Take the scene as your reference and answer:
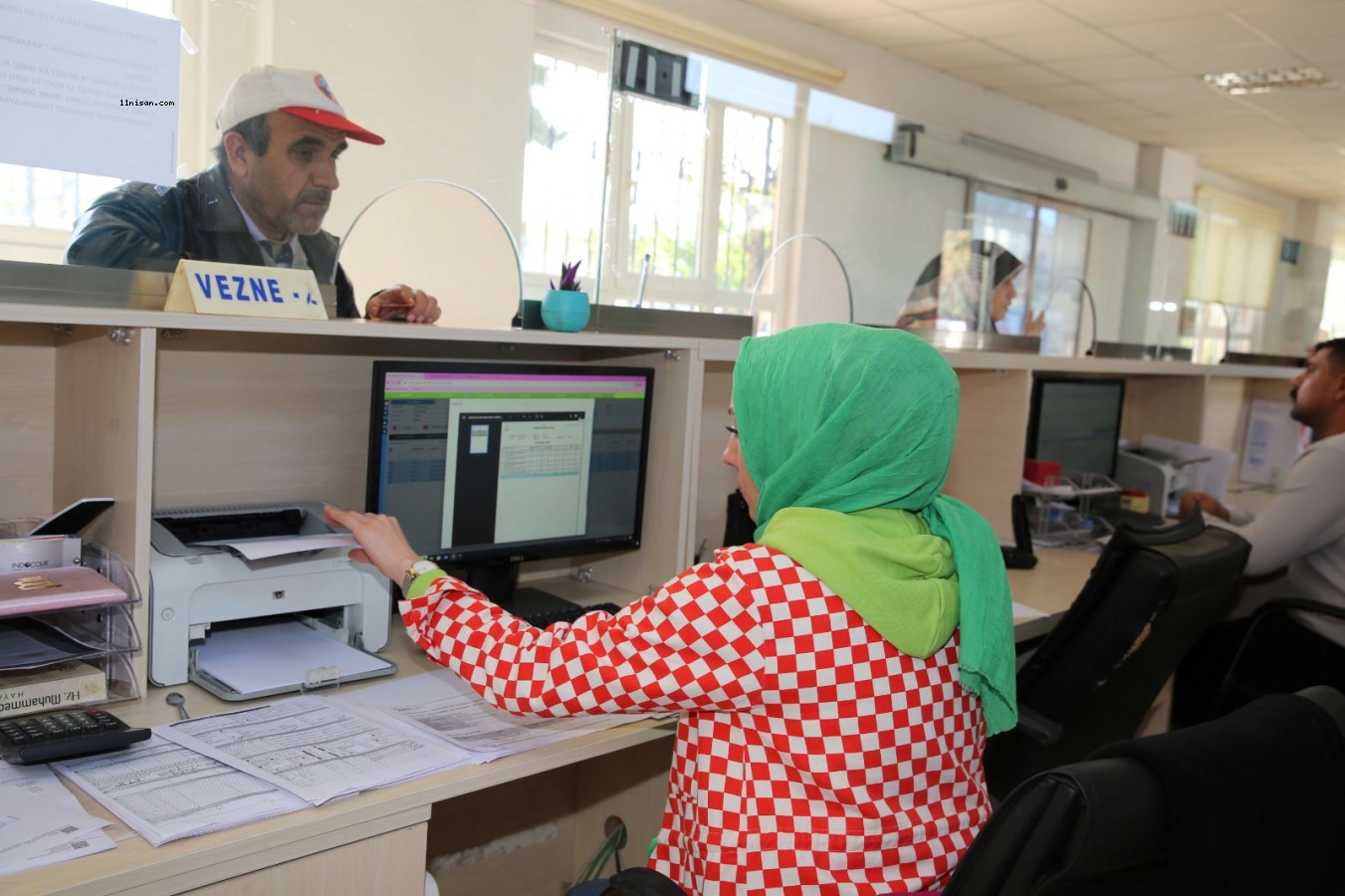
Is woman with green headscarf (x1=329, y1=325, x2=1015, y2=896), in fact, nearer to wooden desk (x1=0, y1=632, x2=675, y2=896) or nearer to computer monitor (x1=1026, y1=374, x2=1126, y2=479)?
wooden desk (x1=0, y1=632, x2=675, y2=896)

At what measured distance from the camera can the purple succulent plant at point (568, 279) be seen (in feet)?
6.12

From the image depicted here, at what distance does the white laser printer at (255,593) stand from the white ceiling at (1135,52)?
455cm

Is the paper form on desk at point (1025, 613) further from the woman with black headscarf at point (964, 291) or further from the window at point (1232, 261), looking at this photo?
the window at point (1232, 261)

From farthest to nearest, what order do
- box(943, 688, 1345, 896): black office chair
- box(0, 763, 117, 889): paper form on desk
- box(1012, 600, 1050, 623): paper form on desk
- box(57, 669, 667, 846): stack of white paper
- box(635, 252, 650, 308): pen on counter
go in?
1. box(1012, 600, 1050, 623): paper form on desk
2. box(635, 252, 650, 308): pen on counter
3. box(57, 669, 667, 846): stack of white paper
4. box(0, 763, 117, 889): paper form on desk
5. box(943, 688, 1345, 896): black office chair

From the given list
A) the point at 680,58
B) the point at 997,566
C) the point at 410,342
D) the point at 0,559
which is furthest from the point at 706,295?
the point at 0,559

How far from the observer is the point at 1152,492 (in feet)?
11.7

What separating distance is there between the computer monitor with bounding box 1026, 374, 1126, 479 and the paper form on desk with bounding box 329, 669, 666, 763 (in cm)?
210

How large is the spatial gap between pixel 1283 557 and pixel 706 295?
162 cm

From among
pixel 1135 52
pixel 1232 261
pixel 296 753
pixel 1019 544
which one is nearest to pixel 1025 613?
pixel 1019 544

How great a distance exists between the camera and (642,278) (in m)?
2.07

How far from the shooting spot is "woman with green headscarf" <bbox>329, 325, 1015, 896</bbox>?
46.1 inches

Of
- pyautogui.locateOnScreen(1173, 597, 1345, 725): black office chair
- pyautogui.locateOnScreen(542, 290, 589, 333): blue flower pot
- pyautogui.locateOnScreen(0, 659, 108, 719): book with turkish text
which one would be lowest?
pyautogui.locateOnScreen(1173, 597, 1345, 725): black office chair

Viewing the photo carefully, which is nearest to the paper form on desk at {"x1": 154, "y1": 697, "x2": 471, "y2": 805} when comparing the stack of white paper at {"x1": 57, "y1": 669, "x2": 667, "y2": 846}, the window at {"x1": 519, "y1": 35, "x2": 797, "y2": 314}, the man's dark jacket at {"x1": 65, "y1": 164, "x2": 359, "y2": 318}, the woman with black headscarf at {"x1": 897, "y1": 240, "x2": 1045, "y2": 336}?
the stack of white paper at {"x1": 57, "y1": 669, "x2": 667, "y2": 846}

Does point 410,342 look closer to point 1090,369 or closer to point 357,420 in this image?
point 357,420
